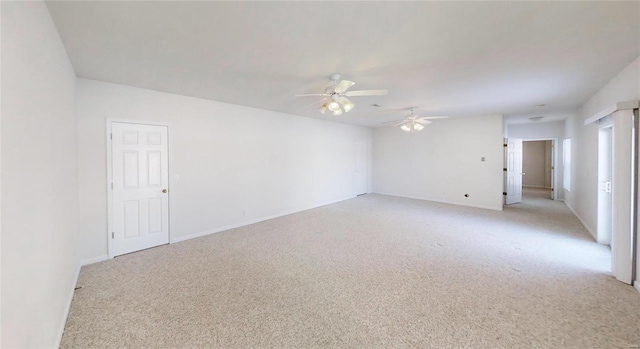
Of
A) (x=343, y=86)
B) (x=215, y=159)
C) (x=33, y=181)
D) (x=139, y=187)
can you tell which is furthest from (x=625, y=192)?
(x=139, y=187)

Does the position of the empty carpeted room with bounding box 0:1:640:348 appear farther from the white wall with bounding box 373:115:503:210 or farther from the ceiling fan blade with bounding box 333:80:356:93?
the white wall with bounding box 373:115:503:210

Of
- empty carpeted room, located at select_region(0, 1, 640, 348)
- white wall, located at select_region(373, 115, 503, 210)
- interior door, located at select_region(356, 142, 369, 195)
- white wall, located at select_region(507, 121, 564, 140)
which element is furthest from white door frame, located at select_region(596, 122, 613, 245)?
interior door, located at select_region(356, 142, 369, 195)

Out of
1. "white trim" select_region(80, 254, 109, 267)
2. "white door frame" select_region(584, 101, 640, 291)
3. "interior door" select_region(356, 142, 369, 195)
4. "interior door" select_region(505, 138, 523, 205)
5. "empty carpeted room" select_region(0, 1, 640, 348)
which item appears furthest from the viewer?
"interior door" select_region(356, 142, 369, 195)

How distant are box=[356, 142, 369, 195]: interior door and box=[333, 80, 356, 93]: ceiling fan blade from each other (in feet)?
17.3

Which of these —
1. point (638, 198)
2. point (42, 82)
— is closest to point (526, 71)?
point (638, 198)

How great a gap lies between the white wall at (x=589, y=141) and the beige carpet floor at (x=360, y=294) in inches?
34.7

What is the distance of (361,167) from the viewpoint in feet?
28.3

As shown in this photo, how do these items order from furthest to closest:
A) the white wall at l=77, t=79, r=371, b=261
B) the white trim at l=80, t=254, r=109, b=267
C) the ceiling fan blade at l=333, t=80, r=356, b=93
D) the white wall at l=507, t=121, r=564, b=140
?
the white wall at l=507, t=121, r=564, b=140 < the white wall at l=77, t=79, r=371, b=261 < the white trim at l=80, t=254, r=109, b=267 < the ceiling fan blade at l=333, t=80, r=356, b=93

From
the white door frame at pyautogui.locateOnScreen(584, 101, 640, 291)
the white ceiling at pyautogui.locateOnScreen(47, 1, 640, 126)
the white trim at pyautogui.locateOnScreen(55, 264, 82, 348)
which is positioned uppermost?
the white ceiling at pyautogui.locateOnScreen(47, 1, 640, 126)

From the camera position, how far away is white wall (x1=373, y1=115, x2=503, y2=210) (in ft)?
21.6

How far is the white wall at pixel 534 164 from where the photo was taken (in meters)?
10.1

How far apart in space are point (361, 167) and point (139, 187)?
6.46 metres

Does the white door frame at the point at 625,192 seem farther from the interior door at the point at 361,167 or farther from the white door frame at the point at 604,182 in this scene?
the interior door at the point at 361,167

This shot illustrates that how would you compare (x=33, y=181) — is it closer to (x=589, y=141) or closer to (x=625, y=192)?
(x=625, y=192)
